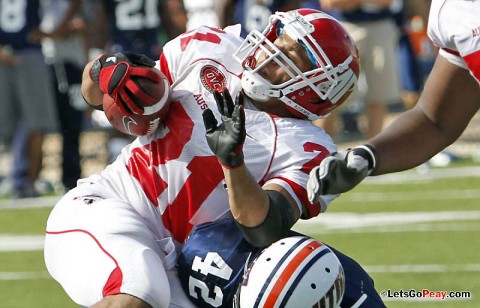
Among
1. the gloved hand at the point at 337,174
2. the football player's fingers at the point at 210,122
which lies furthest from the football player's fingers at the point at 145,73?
the gloved hand at the point at 337,174

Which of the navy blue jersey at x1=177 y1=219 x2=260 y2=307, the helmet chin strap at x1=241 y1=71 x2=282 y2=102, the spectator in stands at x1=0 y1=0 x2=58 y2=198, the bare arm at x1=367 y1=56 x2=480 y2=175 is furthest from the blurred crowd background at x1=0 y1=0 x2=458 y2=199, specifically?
the navy blue jersey at x1=177 y1=219 x2=260 y2=307

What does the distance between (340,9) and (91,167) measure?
348cm

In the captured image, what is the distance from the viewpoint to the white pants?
3.92 m

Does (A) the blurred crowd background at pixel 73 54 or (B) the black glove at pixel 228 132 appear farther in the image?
(A) the blurred crowd background at pixel 73 54

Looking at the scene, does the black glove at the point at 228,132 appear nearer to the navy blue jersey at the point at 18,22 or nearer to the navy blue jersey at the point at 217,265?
the navy blue jersey at the point at 217,265

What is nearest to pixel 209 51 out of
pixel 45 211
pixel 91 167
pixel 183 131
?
pixel 183 131

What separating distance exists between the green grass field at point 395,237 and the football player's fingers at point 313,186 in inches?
67.6

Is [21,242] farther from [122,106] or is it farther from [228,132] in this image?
[228,132]

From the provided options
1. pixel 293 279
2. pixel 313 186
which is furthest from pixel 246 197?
pixel 293 279

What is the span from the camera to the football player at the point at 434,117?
3.94m

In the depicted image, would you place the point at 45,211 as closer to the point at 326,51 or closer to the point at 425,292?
the point at 425,292

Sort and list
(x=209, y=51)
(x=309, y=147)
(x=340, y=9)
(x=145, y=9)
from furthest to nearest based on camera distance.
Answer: (x=145, y=9) → (x=340, y=9) → (x=209, y=51) → (x=309, y=147)

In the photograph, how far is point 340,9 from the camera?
9.79 metres

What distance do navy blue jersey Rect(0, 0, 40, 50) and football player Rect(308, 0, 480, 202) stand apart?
5847 mm
